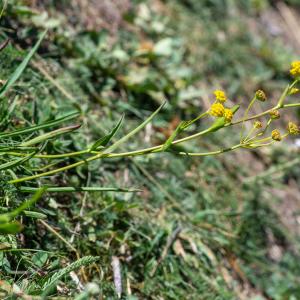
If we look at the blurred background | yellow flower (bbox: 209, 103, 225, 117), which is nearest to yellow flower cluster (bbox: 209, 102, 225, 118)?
yellow flower (bbox: 209, 103, 225, 117)

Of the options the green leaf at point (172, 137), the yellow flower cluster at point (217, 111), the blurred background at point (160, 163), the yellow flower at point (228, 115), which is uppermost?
the yellow flower at point (228, 115)

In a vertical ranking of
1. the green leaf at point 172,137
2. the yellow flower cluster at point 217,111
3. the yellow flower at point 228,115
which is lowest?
the green leaf at point 172,137

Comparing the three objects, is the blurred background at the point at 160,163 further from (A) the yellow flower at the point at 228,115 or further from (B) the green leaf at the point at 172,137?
(A) the yellow flower at the point at 228,115

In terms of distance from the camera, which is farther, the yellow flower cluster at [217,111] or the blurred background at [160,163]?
the blurred background at [160,163]

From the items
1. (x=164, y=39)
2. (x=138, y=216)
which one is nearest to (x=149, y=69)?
(x=164, y=39)

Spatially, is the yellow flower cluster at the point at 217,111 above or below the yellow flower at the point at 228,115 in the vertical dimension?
below

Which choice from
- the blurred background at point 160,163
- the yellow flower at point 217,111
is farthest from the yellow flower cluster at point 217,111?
the blurred background at point 160,163

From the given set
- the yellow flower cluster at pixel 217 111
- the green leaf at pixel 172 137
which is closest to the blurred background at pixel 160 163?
the green leaf at pixel 172 137

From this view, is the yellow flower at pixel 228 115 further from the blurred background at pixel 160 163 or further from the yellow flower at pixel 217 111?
the blurred background at pixel 160 163

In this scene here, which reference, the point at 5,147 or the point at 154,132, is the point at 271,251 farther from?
the point at 5,147
